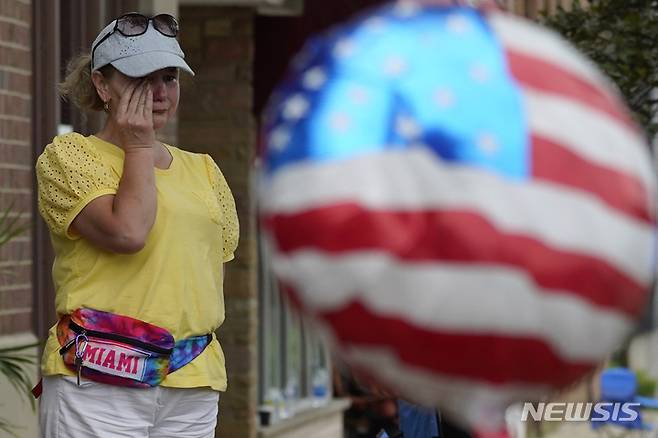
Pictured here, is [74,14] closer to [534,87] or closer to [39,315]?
[39,315]

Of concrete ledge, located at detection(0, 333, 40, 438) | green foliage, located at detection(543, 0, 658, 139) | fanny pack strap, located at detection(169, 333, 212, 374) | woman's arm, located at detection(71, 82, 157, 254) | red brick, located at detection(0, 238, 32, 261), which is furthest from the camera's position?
green foliage, located at detection(543, 0, 658, 139)

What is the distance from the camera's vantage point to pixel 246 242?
941cm

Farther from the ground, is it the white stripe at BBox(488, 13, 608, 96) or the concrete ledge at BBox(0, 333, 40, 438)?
the white stripe at BBox(488, 13, 608, 96)

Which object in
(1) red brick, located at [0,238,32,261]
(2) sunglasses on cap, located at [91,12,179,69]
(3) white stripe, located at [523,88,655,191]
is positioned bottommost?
(1) red brick, located at [0,238,32,261]

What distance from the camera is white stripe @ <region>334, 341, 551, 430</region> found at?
175 centimetres

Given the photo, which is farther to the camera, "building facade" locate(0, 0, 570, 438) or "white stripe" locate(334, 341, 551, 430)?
"building facade" locate(0, 0, 570, 438)

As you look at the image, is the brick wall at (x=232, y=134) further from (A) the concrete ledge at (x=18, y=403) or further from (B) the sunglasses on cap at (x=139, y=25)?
(B) the sunglasses on cap at (x=139, y=25)

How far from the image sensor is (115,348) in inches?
144

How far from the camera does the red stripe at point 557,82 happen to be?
175cm

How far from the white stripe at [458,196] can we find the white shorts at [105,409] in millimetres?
2116

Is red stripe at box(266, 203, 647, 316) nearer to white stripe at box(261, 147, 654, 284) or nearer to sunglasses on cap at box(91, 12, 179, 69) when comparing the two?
white stripe at box(261, 147, 654, 284)

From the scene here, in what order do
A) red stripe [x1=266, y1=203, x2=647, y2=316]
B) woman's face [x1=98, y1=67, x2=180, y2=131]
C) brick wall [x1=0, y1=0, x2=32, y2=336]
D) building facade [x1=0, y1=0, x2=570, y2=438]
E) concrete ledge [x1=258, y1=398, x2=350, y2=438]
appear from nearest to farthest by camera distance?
red stripe [x1=266, y1=203, x2=647, y2=316] → woman's face [x1=98, y1=67, x2=180, y2=131] → brick wall [x1=0, y1=0, x2=32, y2=336] → building facade [x1=0, y1=0, x2=570, y2=438] → concrete ledge [x1=258, y1=398, x2=350, y2=438]

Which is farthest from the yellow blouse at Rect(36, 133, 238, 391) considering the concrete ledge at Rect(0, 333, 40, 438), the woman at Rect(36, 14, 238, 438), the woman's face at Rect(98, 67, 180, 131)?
the concrete ledge at Rect(0, 333, 40, 438)

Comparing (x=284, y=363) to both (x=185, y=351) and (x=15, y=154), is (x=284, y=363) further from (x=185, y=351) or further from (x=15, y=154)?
(x=185, y=351)
